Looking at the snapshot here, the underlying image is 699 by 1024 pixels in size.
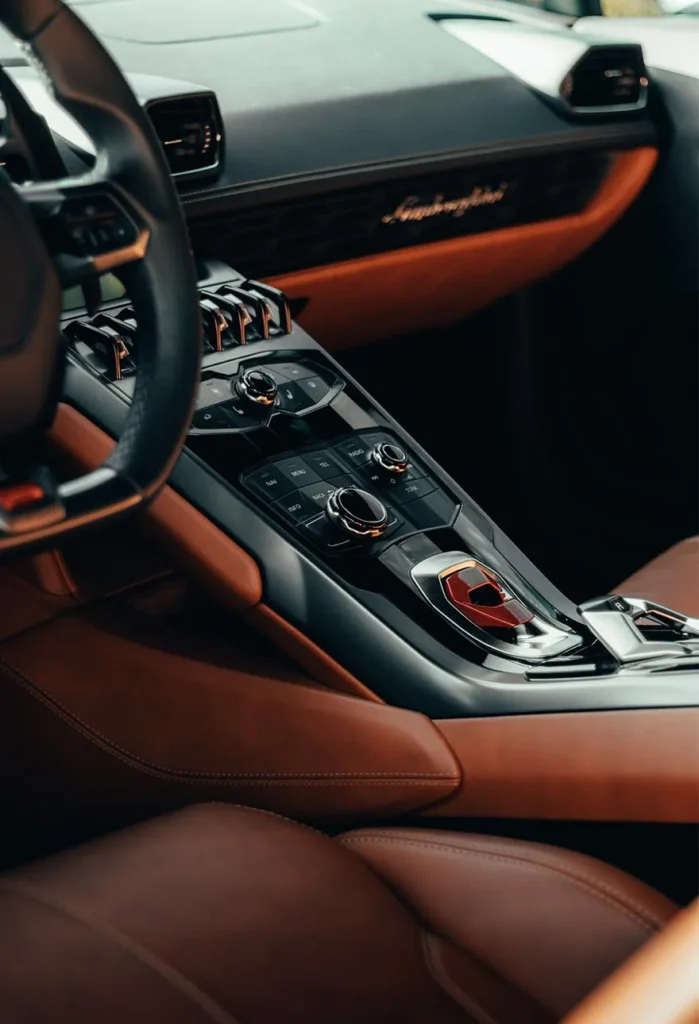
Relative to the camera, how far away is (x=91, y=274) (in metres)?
0.76

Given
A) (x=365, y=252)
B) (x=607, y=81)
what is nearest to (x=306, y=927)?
(x=365, y=252)

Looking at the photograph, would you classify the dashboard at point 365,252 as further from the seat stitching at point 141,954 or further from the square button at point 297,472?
the seat stitching at point 141,954

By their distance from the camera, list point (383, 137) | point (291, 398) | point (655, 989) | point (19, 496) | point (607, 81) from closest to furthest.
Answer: point (655, 989), point (19, 496), point (291, 398), point (383, 137), point (607, 81)

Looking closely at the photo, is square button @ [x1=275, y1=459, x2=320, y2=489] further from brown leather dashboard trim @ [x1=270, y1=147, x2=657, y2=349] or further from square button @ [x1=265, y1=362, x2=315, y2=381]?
brown leather dashboard trim @ [x1=270, y1=147, x2=657, y2=349]

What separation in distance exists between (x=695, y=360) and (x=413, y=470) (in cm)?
95

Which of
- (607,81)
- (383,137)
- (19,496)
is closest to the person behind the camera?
(19,496)

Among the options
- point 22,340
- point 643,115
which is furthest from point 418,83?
point 22,340

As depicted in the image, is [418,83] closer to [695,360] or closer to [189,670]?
[695,360]

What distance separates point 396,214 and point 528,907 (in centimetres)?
100

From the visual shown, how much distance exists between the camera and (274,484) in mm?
1106

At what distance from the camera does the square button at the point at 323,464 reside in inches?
45.1

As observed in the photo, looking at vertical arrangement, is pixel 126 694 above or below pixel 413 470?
below

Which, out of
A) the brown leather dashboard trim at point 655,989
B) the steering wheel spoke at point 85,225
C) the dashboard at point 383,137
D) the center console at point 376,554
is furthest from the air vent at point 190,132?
the brown leather dashboard trim at point 655,989

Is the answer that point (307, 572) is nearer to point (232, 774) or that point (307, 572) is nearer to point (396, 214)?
point (232, 774)
